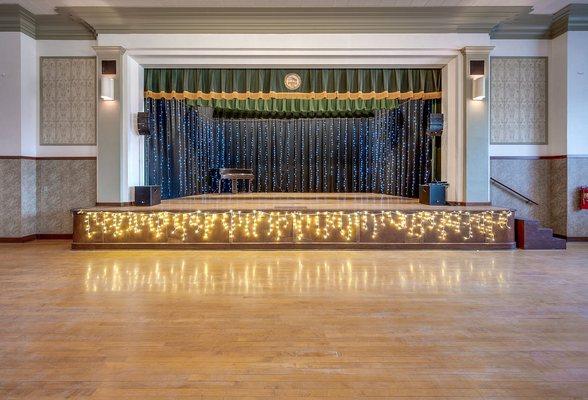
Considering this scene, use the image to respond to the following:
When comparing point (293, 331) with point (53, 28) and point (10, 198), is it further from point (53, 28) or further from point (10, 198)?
point (53, 28)

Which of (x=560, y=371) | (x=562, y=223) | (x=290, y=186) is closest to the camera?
(x=560, y=371)

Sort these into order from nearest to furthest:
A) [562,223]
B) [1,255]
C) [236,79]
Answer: [1,255], [562,223], [236,79]

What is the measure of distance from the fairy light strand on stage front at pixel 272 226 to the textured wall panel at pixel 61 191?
43.8 inches

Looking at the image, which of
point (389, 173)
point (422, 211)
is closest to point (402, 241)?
point (422, 211)

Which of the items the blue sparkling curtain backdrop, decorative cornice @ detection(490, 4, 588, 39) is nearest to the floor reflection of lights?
decorative cornice @ detection(490, 4, 588, 39)

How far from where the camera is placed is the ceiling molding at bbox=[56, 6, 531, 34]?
657 cm

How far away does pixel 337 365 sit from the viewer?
7.55 ft

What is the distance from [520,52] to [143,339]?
6919 mm

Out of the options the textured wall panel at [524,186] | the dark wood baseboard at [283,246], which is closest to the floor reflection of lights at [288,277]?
the dark wood baseboard at [283,246]

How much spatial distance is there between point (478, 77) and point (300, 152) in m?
6.30

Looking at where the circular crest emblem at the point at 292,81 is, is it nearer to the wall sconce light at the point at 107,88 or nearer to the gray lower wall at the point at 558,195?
the wall sconce light at the point at 107,88

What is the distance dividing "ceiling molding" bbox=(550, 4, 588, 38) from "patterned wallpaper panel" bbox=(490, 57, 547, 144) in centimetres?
50

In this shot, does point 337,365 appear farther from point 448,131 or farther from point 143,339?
point 448,131

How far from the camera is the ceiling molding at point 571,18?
6684mm
